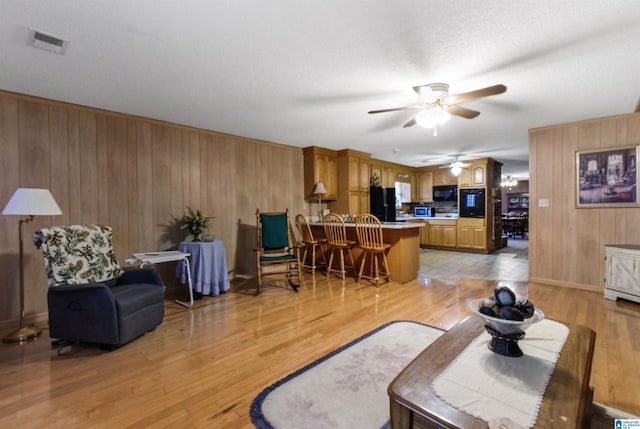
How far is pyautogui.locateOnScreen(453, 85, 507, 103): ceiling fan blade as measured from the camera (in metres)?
2.16

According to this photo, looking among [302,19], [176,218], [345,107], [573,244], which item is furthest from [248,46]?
[573,244]

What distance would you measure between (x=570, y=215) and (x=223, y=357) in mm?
4791

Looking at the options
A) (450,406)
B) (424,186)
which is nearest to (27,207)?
(450,406)

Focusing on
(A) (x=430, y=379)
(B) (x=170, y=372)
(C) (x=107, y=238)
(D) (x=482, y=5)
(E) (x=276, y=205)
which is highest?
(D) (x=482, y=5)

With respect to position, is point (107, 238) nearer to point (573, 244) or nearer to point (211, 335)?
point (211, 335)

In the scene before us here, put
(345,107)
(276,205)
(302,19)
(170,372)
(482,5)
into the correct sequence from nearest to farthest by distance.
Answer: (482,5)
(302,19)
(170,372)
(345,107)
(276,205)

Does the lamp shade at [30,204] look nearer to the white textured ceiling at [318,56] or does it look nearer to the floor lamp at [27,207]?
the floor lamp at [27,207]

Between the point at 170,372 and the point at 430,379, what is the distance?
181cm

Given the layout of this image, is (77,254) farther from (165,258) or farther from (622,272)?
(622,272)

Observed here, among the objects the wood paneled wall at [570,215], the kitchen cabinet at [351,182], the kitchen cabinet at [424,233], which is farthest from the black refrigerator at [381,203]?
the wood paneled wall at [570,215]

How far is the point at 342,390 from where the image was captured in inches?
69.7

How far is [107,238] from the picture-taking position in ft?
9.53

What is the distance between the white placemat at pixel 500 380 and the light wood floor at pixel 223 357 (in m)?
0.92

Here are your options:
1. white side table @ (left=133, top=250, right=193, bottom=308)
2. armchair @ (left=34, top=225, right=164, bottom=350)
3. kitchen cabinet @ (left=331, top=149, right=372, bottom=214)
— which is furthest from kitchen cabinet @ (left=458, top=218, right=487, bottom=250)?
armchair @ (left=34, top=225, right=164, bottom=350)
